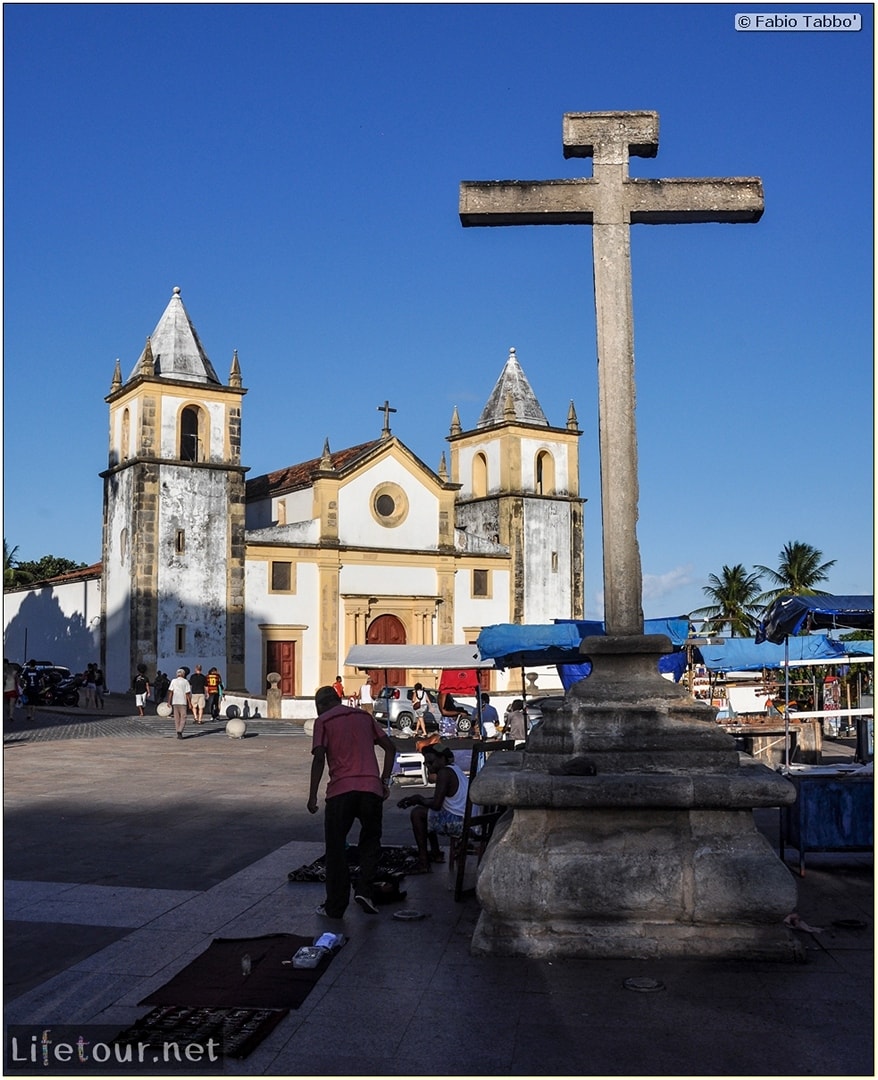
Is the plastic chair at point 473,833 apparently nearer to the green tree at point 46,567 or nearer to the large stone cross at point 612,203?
the large stone cross at point 612,203

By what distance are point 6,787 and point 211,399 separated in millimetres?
24204

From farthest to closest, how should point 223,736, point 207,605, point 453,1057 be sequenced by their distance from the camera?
point 207,605, point 223,736, point 453,1057

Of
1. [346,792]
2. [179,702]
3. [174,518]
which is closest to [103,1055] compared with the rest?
[346,792]

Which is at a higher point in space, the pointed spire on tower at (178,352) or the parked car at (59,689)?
the pointed spire on tower at (178,352)

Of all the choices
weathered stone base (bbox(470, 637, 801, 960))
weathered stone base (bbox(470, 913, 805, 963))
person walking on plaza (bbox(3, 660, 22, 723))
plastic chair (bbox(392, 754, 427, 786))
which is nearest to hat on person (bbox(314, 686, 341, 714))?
weathered stone base (bbox(470, 637, 801, 960))

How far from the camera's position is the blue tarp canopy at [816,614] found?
11.9m

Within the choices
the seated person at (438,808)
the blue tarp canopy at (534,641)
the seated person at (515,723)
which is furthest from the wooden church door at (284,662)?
the seated person at (438,808)

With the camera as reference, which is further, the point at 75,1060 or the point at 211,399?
the point at 211,399

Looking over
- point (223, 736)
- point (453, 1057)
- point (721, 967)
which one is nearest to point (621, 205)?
point (721, 967)

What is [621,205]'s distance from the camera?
7.05 meters

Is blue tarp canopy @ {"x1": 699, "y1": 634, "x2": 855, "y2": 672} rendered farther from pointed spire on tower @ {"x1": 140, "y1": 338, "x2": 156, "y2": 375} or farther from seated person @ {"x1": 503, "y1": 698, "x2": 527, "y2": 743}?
pointed spire on tower @ {"x1": 140, "y1": 338, "x2": 156, "y2": 375}

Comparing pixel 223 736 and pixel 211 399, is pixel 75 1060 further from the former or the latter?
pixel 211 399

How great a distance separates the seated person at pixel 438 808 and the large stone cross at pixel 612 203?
133 inches

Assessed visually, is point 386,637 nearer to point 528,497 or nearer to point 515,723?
point 528,497
